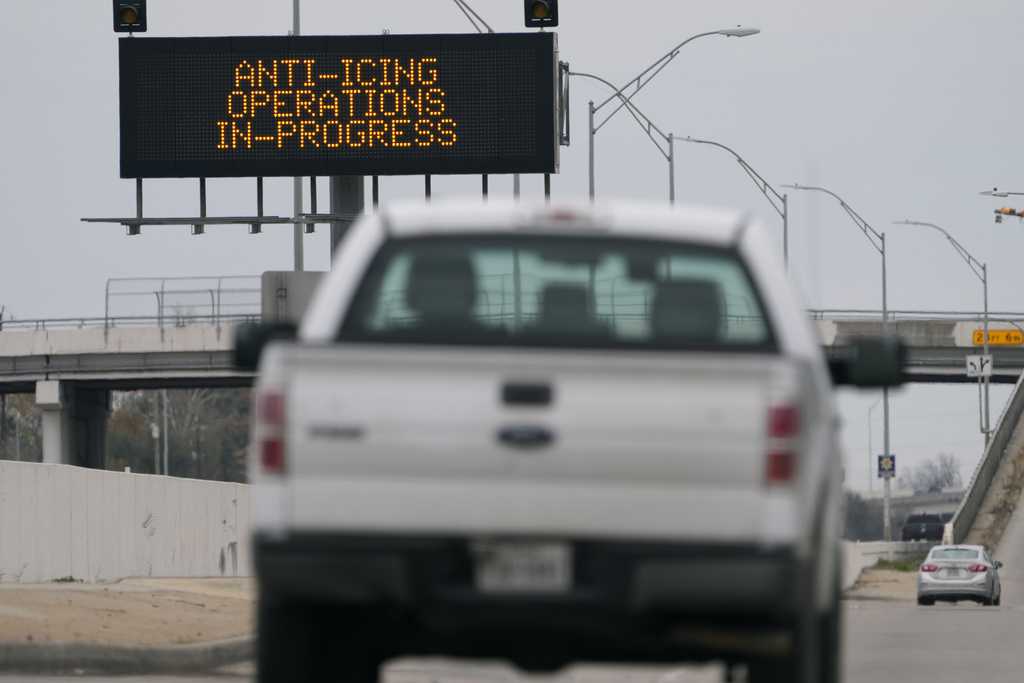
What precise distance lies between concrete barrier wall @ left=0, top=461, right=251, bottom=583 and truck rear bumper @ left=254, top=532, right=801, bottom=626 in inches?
1036

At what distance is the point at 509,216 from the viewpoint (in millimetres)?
9602

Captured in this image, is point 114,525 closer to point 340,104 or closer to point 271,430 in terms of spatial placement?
point 340,104

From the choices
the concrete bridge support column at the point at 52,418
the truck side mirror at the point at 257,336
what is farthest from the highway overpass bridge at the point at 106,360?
the truck side mirror at the point at 257,336

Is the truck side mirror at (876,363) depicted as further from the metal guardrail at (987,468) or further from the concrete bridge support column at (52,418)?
the concrete bridge support column at (52,418)

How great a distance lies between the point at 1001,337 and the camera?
94.5 m

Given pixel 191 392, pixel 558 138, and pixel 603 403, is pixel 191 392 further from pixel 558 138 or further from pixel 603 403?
pixel 603 403

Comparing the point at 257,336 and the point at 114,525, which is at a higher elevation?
the point at 257,336

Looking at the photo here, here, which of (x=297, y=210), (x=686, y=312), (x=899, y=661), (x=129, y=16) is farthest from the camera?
(x=297, y=210)

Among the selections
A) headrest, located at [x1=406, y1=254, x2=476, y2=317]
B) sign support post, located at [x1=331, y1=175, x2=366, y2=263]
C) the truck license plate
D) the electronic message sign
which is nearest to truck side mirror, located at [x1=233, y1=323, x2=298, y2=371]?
headrest, located at [x1=406, y1=254, x2=476, y2=317]

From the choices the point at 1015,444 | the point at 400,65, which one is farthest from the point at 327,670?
the point at 1015,444

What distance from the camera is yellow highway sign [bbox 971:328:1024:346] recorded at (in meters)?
90.8

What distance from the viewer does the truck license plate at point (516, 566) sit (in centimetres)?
848

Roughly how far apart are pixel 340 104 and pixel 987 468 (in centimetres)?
4087

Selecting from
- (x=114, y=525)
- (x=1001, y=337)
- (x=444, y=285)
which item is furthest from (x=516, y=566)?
(x=1001, y=337)
